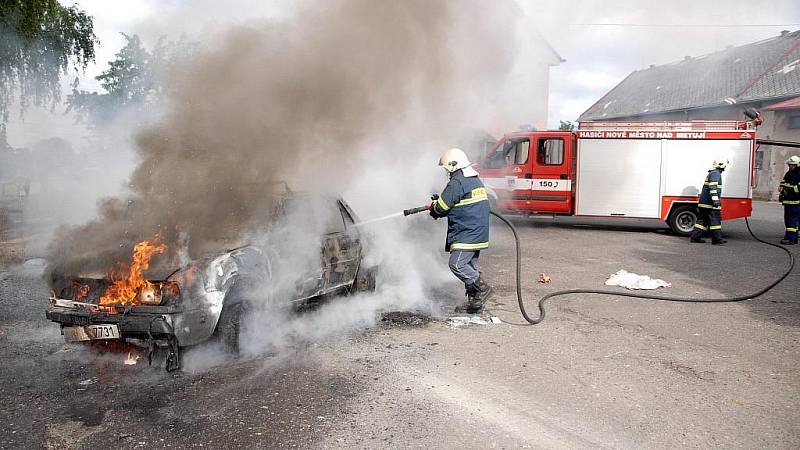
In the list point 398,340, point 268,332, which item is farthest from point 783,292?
point 268,332

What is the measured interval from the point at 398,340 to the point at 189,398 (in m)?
1.87

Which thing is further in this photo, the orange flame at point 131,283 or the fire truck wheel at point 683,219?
the fire truck wheel at point 683,219

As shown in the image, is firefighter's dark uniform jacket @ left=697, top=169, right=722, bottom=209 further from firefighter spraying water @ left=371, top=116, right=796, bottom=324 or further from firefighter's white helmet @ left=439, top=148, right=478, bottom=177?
firefighter's white helmet @ left=439, top=148, right=478, bottom=177

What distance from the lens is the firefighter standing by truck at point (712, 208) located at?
35.3 feet

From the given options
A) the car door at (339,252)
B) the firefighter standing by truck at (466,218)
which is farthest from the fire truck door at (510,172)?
the car door at (339,252)

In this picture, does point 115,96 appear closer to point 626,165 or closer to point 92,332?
point 626,165

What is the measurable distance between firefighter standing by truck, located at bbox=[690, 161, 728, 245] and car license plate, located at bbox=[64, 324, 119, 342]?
10713mm

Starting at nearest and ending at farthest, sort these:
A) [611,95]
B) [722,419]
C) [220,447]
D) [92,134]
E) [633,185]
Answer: [220,447] → [722,419] → [633,185] → [92,134] → [611,95]

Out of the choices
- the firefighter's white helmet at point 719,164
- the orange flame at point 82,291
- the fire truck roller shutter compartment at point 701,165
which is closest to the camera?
the orange flame at point 82,291

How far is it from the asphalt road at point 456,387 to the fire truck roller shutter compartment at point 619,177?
6741mm

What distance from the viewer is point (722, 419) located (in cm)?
344

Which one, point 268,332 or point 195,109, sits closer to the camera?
point 268,332

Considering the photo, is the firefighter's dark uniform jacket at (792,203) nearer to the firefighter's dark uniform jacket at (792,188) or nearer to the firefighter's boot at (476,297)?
the firefighter's dark uniform jacket at (792,188)

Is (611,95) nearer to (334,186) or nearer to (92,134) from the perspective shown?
(92,134)
